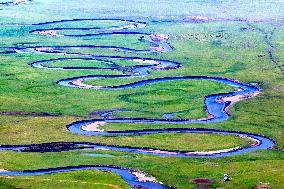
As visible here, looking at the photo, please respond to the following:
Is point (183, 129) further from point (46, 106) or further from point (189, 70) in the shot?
point (189, 70)

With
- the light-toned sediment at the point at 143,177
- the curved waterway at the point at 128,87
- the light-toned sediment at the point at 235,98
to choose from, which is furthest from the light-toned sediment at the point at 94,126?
the light-toned sediment at the point at 235,98

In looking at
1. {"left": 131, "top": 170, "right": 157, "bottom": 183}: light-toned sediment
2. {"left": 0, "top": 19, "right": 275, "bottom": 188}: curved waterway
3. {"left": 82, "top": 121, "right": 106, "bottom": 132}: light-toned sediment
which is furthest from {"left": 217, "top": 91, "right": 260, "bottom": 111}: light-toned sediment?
{"left": 131, "top": 170, "right": 157, "bottom": 183}: light-toned sediment

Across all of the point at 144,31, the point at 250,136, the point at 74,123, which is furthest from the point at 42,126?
the point at 144,31

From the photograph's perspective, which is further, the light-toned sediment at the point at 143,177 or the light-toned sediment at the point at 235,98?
the light-toned sediment at the point at 235,98

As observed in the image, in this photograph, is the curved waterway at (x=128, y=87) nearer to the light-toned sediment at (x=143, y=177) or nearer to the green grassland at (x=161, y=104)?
the light-toned sediment at (x=143, y=177)

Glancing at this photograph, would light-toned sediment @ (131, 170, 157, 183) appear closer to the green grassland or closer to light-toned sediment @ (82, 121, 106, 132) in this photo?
the green grassland

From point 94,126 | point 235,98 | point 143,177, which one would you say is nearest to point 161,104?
point 235,98
